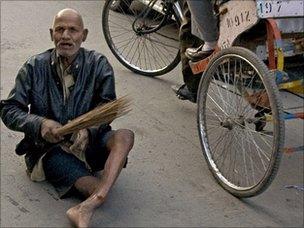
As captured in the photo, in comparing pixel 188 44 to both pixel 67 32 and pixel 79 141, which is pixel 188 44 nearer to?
pixel 67 32

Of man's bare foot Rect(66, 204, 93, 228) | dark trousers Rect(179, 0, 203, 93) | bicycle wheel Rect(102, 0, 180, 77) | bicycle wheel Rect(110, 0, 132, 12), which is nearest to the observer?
man's bare foot Rect(66, 204, 93, 228)

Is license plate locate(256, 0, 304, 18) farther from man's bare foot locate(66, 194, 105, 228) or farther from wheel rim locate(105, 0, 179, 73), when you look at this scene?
→ wheel rim locate(105, 0, 179, 73)

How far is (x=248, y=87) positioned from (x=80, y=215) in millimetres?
1214

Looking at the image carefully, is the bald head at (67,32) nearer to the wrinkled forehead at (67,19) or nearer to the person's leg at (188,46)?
the wrinkled forehead at (67,19)

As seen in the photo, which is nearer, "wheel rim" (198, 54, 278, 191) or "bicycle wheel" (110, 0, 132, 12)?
"wheel rim" (198, 54, 278, 191)

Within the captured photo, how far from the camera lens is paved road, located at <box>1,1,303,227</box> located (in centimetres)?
309

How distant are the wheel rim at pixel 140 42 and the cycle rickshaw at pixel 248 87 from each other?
115cm

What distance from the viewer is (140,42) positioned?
507 centimetres

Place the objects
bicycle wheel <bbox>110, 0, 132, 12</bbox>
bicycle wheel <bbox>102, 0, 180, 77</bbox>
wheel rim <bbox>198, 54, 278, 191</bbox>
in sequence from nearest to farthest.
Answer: wheel rim <bbox>198, 54, 278, 191</bbox>, bicycle wheel <bbox>102, 0, 180, 77</bbox>, bicycle wheel <bbox>110, 0, 132, 12</bbox>

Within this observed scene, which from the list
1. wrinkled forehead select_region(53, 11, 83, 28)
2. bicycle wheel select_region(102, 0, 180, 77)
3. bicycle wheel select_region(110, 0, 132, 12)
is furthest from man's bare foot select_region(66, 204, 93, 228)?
bicycle wheel select_region(110, 0, 132, 12)

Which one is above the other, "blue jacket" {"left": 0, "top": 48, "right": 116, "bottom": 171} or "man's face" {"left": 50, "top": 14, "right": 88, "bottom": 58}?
"man's face" {"left": 50, "top": 14, "right": 88, "bottom": 58}

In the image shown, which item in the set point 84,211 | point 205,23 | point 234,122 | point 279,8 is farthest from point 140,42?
point 84,211

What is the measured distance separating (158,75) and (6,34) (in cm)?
160

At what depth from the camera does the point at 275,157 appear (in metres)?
2.92
